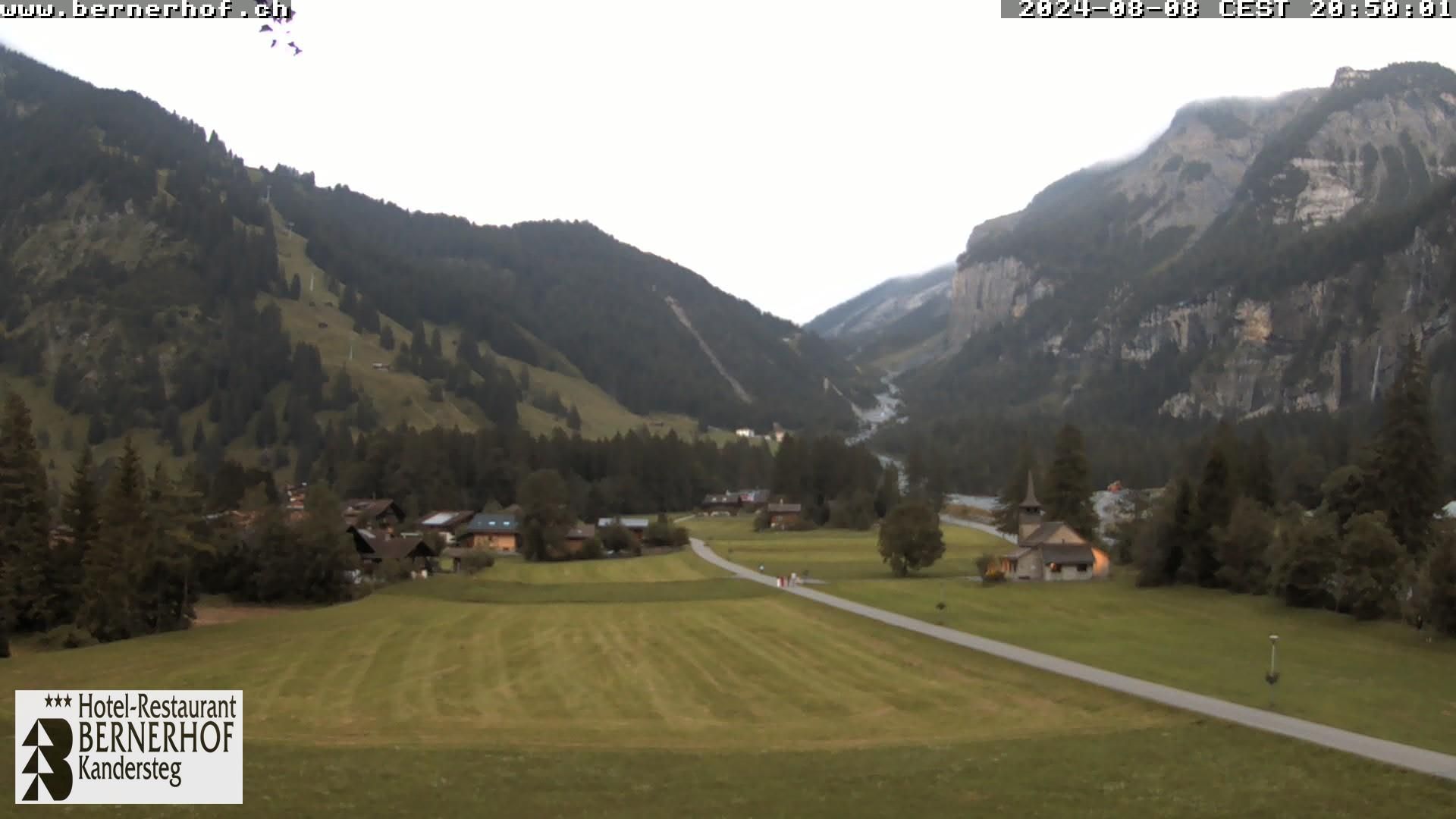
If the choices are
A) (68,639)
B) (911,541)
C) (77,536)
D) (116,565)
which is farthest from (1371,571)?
(77,536)

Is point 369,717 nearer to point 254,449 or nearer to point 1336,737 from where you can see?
point 1336,737

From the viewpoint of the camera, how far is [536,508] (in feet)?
346

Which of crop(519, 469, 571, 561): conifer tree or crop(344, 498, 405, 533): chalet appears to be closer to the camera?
crop(519, 469, 571, 561): conifer tree

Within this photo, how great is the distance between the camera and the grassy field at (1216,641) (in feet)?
118

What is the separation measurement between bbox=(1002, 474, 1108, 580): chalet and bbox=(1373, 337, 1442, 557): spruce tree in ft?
66.3

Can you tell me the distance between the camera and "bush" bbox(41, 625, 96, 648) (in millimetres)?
54812

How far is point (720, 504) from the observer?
551ft

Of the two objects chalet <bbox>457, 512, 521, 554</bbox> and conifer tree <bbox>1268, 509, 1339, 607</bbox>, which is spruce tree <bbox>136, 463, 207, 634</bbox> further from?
conifer tree <bbox>1268, 509, 1339, 607</bbox>

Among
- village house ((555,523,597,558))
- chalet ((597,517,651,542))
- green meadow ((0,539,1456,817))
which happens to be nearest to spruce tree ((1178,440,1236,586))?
green meadow ((0,539,1456,817))

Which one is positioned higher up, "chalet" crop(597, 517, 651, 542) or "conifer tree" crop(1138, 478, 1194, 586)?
"conifer tree" crop(1138, 478, 1194, 586)

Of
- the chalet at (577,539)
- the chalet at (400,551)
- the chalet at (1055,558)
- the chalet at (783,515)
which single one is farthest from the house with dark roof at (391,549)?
the chalet at (783,515)

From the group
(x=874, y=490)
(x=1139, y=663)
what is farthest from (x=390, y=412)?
(x=1139, y=663)

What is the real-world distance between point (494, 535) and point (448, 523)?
10402 mm

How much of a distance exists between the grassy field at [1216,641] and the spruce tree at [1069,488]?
13689mm
